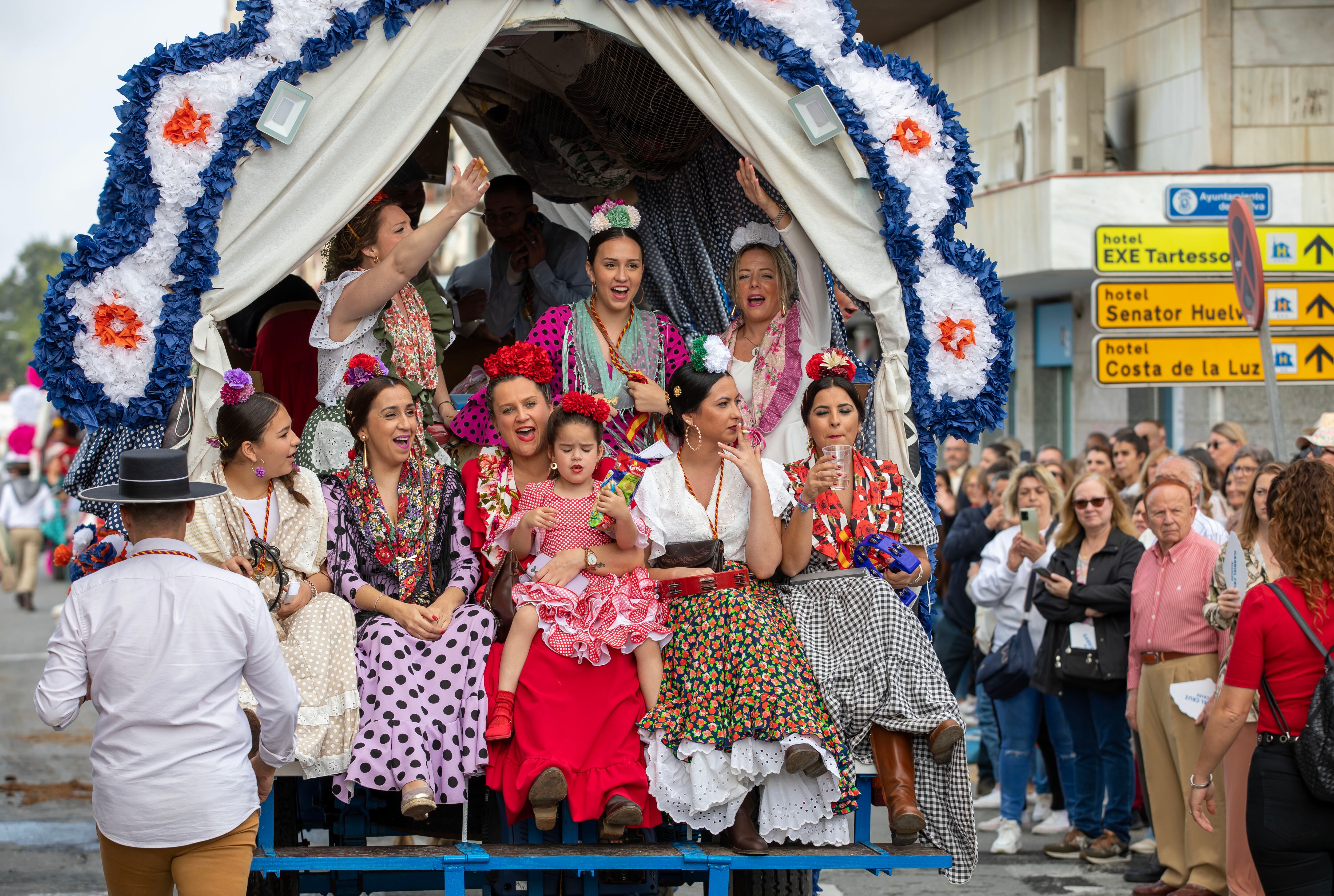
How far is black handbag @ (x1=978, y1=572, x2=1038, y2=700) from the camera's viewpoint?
7.91 metres

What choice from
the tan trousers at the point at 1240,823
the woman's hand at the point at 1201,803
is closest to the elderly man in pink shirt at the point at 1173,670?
the tan trousers at the point at 1240,823

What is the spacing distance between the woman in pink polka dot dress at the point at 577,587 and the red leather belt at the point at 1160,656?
3041mm

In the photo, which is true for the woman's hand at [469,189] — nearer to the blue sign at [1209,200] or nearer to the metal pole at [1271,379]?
the metal pole at [1271,379]

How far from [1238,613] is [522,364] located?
2978mm

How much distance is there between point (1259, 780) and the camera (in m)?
4.61

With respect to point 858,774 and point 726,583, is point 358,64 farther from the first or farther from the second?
point 858,774

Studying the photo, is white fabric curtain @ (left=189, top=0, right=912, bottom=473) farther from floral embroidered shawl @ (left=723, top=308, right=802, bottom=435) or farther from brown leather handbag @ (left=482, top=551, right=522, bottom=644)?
brown leather handbag @ (left=482, top=551, right=522, bottom=644)

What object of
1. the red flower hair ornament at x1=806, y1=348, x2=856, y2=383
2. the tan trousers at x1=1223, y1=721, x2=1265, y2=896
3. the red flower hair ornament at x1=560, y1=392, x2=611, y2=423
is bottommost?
the tan trousers at x1=1223, y1=721, x2=1265, y2=896

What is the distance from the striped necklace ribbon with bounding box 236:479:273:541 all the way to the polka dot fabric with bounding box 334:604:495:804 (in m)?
0.49

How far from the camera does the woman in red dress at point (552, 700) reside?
4.61 metres

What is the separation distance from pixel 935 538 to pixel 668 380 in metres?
1.24

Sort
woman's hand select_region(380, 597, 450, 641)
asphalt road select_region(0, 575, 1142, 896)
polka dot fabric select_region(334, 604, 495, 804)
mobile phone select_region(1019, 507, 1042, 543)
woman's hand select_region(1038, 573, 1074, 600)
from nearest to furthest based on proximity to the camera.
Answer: polka dot fabric select_region(334, 604, 495, 804)
woman's hand select_region(380, 597, 450, 641)
asphalt road select_region(0, 575, 1142, 896)
woman's hand select_region(1038, 573, 1074, 600)
mobile phone select_region(1019, 507, 1042, 543)

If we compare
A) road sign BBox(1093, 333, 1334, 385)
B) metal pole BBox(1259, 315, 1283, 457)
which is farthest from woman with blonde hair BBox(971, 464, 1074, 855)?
road sign BBox(1093, 333, 1334, 385)

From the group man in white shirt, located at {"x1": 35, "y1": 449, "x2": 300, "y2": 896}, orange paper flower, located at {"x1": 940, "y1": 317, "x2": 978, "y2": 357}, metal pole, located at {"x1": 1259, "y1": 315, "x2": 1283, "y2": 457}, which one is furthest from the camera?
metal pole, located at {"x1": 1259, "y1": 315, "x2": 1283, "y2": 457}
